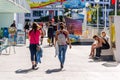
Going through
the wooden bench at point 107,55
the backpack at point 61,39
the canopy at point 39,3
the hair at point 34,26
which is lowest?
the wooden bench at point 107,55

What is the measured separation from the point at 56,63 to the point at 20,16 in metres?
30.7

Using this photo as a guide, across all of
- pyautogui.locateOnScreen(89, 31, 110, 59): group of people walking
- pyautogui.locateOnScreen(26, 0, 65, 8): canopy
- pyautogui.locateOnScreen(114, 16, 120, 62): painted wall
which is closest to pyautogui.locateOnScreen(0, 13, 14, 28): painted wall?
pyautogui.locateOnScreen(26, 0, 65, 8): canopy

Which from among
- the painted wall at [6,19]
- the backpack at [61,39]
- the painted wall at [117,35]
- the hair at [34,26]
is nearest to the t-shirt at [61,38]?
the backpack at [61,39]

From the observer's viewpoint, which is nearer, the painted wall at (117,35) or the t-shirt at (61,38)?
the t-shirt at (61,38)

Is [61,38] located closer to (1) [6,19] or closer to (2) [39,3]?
(1) [6,19]

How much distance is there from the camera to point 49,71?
1273 cm

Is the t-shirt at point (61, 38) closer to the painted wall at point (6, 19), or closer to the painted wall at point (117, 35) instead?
the painted wall at point (117, 35)

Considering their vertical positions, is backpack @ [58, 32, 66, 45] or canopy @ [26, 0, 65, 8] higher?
canopy @ [26, 0, 65, 8]

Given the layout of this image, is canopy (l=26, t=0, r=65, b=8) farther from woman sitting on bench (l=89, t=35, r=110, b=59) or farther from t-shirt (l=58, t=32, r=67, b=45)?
t-shirt (l=58, t=32, r=67, b=45)

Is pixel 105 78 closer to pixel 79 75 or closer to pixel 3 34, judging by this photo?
pixel 79 75

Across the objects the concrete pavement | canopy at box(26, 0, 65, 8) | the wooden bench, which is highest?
canopy at box(26, 0, 65, 8)

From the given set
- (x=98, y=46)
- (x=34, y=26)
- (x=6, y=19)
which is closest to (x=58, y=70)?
(x=34, y=26)

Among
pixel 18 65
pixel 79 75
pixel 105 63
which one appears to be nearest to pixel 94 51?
pixel 105 63

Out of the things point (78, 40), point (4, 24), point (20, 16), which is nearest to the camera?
point (78, 40)
